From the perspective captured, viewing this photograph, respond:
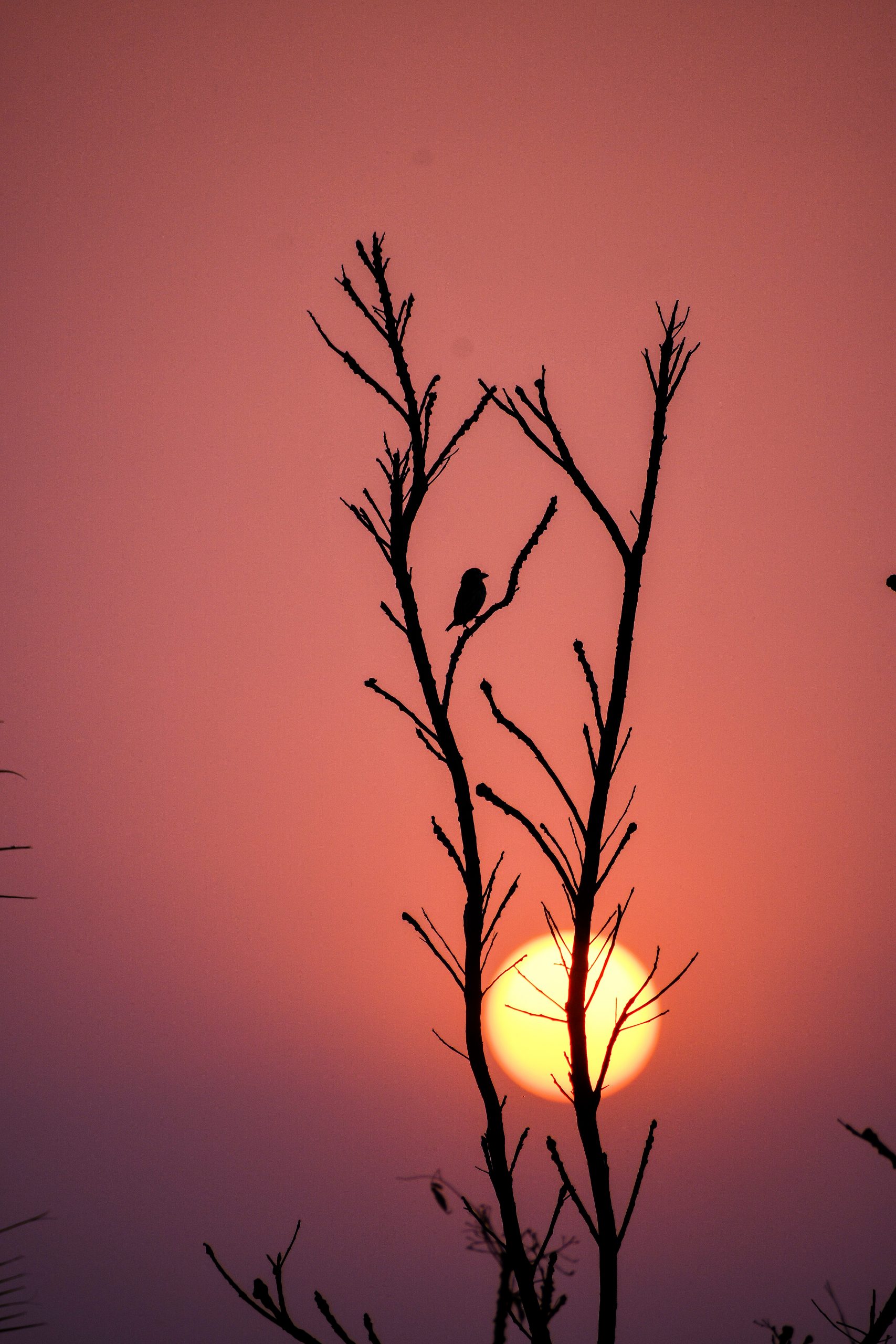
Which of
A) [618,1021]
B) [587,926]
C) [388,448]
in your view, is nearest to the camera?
[587,926]

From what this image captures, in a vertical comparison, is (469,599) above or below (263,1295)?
above

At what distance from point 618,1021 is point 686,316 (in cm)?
209

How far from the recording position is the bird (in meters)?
5.51

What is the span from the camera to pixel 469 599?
5867mm

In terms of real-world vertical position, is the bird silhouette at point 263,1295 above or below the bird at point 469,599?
below

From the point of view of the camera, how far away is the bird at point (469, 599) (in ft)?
18.1

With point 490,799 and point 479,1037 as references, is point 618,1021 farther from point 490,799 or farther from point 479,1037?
point 490,799

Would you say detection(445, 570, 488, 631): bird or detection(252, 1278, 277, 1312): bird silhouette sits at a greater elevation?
detection(445, 570, 488, 631): bird

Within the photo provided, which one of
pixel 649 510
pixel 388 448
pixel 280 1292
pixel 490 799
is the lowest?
pixel 280 1292

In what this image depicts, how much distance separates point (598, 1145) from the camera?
216 cm

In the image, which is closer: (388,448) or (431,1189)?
(431,1189)

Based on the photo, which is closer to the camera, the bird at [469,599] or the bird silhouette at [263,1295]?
the bird silhouette at [263,1295]

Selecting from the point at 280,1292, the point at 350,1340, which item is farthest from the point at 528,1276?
the point at 280,1292

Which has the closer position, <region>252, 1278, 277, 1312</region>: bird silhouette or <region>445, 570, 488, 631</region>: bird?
<region>252, 1278, 277, 1312</region>: bird silhouette
